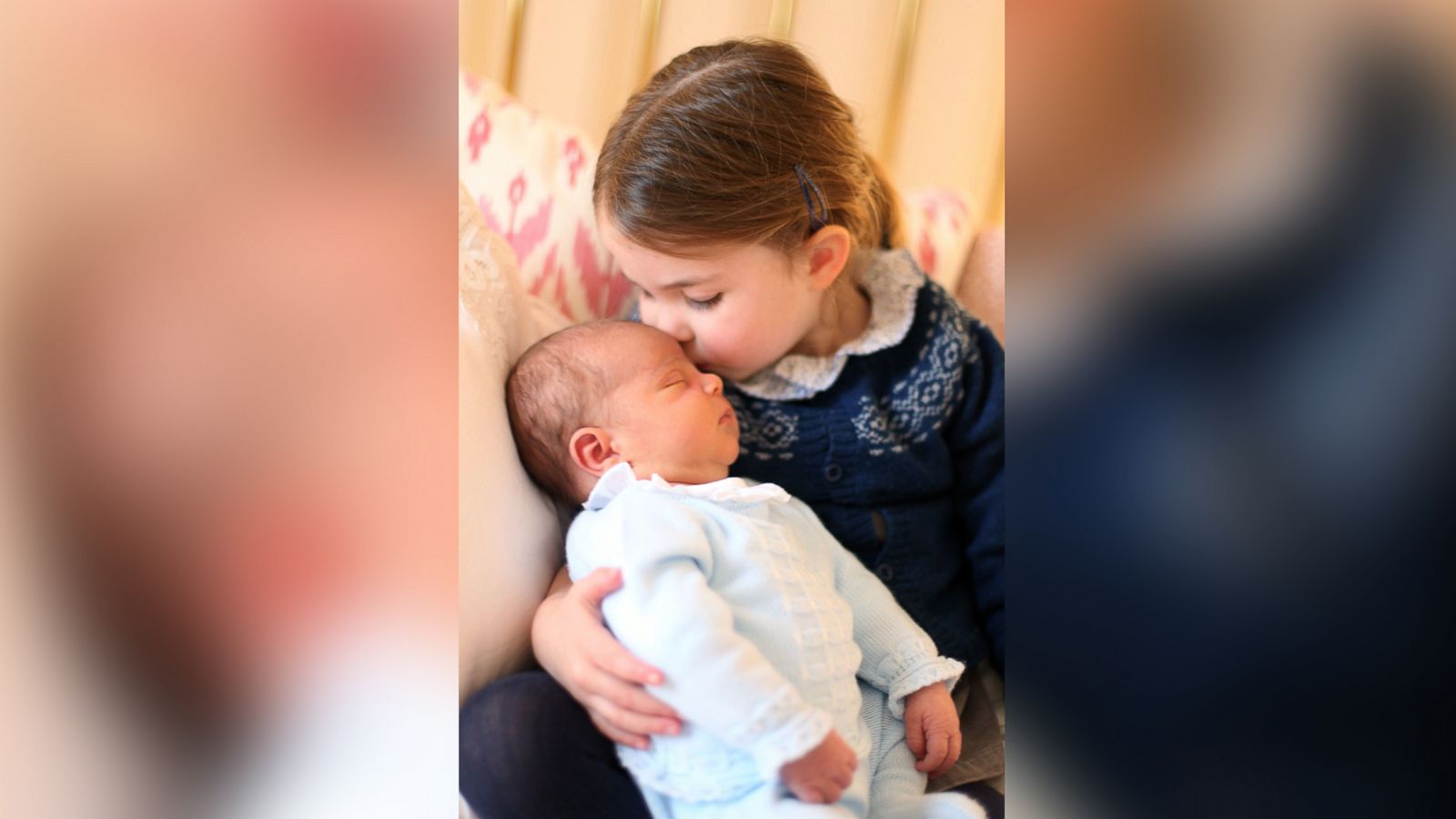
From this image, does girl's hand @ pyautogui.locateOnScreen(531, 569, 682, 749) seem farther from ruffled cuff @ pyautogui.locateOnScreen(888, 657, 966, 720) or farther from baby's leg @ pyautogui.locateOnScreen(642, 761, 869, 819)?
ruffled cuff @ pyautogui.locateOnScreen(888, 657, 966, 720)

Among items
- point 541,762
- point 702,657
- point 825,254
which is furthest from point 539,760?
point 825,254

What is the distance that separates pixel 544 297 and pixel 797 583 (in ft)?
1.26

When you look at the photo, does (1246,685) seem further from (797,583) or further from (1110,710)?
(797,583)

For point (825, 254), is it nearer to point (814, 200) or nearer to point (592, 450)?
point (814, 200)

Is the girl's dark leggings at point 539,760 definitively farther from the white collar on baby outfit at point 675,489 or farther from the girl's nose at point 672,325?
the girl's nose at point 672,325

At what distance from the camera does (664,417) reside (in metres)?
0.72

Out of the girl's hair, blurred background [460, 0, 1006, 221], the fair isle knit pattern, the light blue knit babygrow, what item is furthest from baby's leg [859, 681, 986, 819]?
blurred background [460, 0, 1006, 221]

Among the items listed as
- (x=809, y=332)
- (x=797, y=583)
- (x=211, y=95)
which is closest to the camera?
(x=211, y=95)

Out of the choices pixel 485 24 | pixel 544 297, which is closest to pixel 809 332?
pixel 544 297

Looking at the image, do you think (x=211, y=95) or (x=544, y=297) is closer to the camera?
(x=211, y=95)

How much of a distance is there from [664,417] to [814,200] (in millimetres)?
211

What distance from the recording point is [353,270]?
43cm

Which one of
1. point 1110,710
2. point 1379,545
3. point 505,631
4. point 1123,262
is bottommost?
point 505,631

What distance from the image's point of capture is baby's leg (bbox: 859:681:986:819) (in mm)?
616
